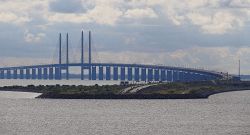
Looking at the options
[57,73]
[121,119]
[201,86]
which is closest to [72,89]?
[201,86]

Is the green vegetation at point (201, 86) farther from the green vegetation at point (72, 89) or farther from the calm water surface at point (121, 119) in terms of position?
the calm water surface at point (121, 119)

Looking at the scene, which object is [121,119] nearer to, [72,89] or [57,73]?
[72,89]

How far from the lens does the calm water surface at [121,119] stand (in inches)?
2285

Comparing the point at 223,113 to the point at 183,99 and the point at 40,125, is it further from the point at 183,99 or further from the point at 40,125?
the point at 183,99

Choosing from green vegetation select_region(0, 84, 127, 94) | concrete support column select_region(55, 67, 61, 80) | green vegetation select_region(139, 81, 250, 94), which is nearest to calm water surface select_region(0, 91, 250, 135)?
green vegetation select_region(0, 84, 127, 94)

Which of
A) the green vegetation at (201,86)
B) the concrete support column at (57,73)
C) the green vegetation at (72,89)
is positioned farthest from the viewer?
the concrete support column at (57,73)

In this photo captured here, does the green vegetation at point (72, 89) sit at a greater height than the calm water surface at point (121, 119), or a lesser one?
lesser

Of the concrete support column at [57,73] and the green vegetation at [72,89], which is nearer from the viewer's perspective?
the green vegetation at [72,89]

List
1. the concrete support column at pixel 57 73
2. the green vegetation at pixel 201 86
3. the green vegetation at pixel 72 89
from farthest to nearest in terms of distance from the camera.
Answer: the concrete support column at pixel 57 73 < the green vegetation at pixel 201 86 < the green vegetation at pixel 72 89

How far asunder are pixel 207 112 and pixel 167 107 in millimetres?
8869

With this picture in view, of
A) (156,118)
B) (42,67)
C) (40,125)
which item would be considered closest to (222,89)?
(42,67)

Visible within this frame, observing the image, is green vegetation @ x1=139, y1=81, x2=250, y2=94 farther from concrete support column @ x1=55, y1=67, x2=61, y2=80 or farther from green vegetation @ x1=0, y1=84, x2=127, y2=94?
concrete support column @ x1=55, y1=67, x2=61, y2=80

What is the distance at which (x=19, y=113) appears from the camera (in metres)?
76.9

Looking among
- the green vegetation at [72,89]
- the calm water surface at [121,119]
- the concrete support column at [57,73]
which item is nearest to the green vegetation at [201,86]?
the green vegetation at [72,89]
